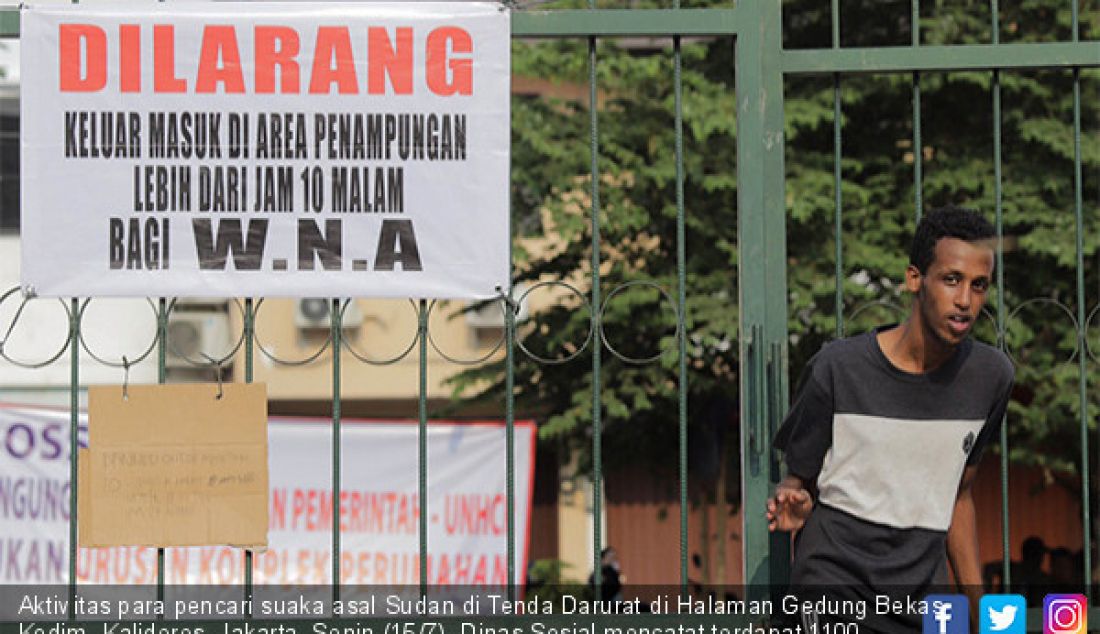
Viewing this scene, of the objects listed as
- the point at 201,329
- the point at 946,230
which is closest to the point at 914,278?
the point at 946,230

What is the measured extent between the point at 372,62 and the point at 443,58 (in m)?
0.19

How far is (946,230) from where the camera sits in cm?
413

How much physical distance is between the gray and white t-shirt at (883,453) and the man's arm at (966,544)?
8cm

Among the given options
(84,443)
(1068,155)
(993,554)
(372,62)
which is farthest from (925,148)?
(372,62)

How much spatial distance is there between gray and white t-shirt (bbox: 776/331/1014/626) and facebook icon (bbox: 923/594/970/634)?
0.04 metres

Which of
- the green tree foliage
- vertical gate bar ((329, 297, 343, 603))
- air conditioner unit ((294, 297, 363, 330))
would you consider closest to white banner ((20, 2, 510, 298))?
vertical gate bar ((329, 297, 343, 603))

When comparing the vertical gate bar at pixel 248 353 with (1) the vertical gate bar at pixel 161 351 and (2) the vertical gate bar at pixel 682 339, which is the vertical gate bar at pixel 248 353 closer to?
(1) the vertical gate bar at pixel 161 351

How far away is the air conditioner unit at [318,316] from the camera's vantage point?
677 inches

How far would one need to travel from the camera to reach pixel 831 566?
423 cm

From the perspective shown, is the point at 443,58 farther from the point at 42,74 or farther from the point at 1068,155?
the point at 1068,155

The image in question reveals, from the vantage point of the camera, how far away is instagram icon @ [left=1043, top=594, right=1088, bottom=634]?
4551mm

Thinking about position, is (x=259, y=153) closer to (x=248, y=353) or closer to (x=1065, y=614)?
(x=248, y=353)

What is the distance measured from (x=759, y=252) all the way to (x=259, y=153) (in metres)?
1.34

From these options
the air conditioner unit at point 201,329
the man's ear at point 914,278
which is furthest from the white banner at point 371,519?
the man's ear at point 914,278
